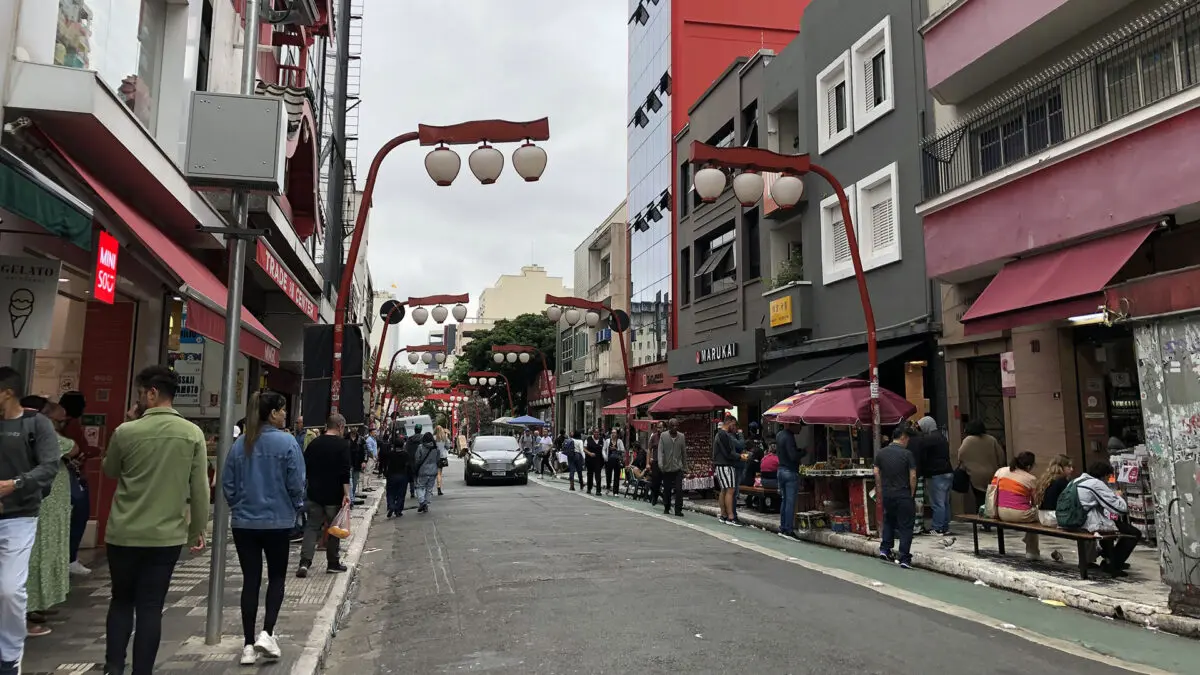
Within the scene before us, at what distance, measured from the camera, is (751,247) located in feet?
82.2

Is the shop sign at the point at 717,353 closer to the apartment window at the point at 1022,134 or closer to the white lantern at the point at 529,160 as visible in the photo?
the apartment window at the point at 1022,134

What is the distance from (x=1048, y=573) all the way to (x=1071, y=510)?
0.82 meters

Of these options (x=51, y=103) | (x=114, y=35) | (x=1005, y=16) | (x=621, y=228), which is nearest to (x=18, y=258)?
(x=51, y=103)

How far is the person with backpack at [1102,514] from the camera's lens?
8734 mm

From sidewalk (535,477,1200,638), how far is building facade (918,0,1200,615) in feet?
2.82

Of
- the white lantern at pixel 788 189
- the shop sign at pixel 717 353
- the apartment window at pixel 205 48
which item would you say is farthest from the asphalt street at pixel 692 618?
the shop sign at pixel 717 353

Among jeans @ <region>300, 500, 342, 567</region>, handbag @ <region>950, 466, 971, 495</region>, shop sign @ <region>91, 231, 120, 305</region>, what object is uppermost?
shop sign @ <region>91, 231, 120, 305</region>

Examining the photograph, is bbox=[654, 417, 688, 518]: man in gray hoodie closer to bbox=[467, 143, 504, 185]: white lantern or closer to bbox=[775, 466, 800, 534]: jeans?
bbox=[775, 466, 800, 534]: jeans

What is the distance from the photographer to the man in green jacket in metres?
4.72

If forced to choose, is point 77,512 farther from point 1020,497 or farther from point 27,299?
point 1020,497

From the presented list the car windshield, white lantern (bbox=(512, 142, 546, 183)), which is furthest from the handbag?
the car windshield

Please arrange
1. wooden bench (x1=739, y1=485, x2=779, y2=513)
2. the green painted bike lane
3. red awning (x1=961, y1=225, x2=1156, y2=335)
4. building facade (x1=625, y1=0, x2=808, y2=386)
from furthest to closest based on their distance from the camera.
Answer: building facade (x1=625, y1=0, x2=808, y2=386)
wooden bench (x1=739, y1=485, x2=779, y2=513)
red awning (x1=961, y1=225, x2=1156, y2=335)
the green painted bike lane

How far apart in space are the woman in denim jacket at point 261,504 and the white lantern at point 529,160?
19.5 feet

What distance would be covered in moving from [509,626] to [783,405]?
8938 mm
